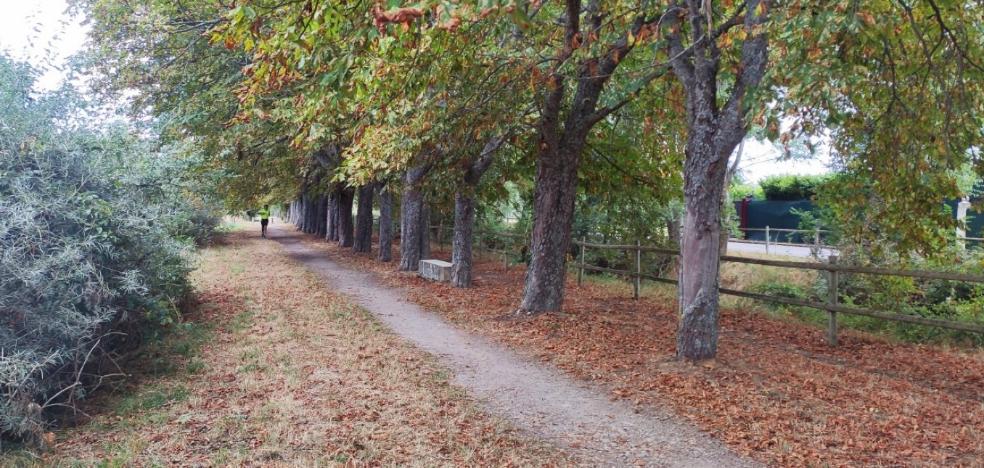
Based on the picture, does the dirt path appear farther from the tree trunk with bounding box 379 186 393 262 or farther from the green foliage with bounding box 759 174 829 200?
the green foliage with bounding box 759 174 829 200

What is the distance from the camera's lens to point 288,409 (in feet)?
18.4

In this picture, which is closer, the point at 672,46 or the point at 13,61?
the point at 13,61

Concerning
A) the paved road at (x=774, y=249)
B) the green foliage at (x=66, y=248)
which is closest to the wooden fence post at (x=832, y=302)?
the green foliage at (x=66, y=248)

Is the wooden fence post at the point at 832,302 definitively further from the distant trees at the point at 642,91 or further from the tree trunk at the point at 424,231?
the tree trunk at the point at 424,231

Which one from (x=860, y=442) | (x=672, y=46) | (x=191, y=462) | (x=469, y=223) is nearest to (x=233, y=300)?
(x=469, y=223)

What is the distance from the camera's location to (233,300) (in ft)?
37.3

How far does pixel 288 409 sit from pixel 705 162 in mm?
4801

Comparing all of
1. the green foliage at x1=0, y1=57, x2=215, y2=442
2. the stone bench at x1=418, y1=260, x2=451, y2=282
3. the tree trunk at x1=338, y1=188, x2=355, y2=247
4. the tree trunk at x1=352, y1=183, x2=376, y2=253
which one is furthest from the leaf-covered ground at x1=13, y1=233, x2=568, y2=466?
the tree trunk at x1=338, y1=188, x2=355, y2=247

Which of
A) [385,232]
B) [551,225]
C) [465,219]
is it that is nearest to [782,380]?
[551,225]

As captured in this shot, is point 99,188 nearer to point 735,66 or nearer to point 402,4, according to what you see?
point 402,4

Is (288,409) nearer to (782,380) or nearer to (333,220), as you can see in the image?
(782,380)

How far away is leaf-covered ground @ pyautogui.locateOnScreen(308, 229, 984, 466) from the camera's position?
496 centimetres

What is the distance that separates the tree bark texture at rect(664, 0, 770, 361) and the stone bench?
8075 mm

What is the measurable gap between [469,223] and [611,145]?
3.61 meters
